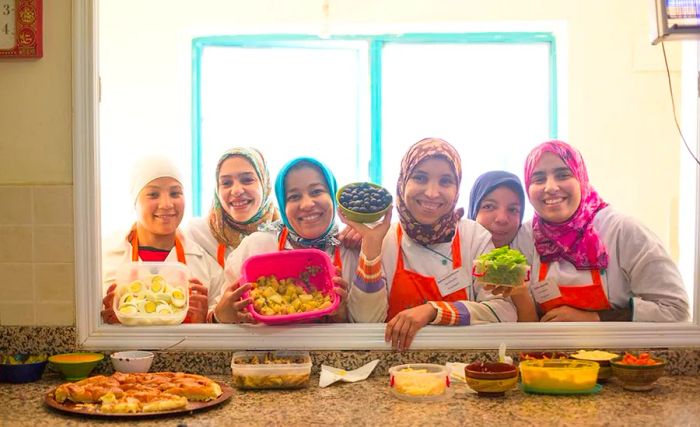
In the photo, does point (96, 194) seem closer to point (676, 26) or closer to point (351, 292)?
point (351, 292)

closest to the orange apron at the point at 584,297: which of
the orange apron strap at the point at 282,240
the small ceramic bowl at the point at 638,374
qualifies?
the small ceramic bowl at the point at 638,374

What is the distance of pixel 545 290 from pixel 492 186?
463 millimetres

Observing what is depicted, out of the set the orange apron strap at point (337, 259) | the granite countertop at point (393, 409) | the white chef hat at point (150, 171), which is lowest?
the granite countertop at point (393, 409)

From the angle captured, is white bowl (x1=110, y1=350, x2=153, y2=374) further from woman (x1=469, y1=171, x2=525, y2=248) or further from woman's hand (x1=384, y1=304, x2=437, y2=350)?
woman (x1=469, y1=171, x2=525, y2=248)

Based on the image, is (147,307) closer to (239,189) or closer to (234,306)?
(234,306)

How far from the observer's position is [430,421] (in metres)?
2.13

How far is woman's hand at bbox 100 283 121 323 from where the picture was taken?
2.75 meters

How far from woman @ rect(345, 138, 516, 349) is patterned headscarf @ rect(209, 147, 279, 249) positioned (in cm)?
54

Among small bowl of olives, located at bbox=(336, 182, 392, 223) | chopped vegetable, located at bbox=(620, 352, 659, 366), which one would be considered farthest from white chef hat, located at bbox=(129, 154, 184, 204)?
chopped vegetable, located at bbox=(620, 352, 659, 366)

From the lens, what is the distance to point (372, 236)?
276 centimetres

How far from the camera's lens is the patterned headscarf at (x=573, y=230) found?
289cm

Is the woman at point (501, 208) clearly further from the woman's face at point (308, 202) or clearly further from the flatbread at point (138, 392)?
the flatbread at point (138, 392)

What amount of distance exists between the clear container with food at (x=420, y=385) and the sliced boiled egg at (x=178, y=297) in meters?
0.83

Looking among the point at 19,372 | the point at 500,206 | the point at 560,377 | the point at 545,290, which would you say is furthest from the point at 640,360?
the point at 19,372
